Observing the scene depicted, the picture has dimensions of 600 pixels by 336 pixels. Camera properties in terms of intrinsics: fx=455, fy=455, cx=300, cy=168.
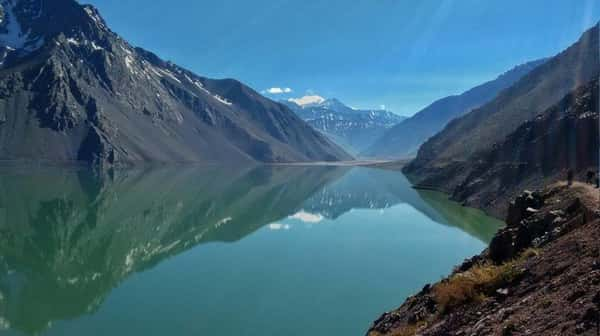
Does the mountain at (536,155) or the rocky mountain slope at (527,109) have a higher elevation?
the rocky mountain slope at (527,109)

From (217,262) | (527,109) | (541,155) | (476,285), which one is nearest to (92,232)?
(217,262)

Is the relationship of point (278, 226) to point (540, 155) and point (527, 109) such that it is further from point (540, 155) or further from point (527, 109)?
point (527, 109)

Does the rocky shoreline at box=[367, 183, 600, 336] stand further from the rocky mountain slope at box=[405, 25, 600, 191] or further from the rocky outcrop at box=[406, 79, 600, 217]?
the rocky mountain slope at box=[405, 25, 600, 191]

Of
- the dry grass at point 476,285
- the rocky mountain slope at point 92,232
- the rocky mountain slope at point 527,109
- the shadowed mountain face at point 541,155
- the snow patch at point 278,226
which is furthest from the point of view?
the rocky mountain slope at point 527,109

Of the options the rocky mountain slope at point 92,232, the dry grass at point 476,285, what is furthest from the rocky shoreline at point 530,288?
the rocky mountain slope at point 92,232

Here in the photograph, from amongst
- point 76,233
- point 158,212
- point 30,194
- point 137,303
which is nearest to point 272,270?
point 137,303

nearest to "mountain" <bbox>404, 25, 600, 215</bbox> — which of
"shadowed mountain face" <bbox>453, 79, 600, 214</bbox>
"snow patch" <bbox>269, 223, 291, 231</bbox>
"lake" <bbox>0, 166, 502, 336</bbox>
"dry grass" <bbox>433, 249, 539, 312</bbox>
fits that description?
"shadowed mountain face" <bbox>453, 79, 600, 214</bbox>

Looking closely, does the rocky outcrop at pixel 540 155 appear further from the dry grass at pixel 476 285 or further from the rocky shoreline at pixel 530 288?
the dry grass at pixel 476 285

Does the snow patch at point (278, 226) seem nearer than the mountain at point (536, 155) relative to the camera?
Yes
